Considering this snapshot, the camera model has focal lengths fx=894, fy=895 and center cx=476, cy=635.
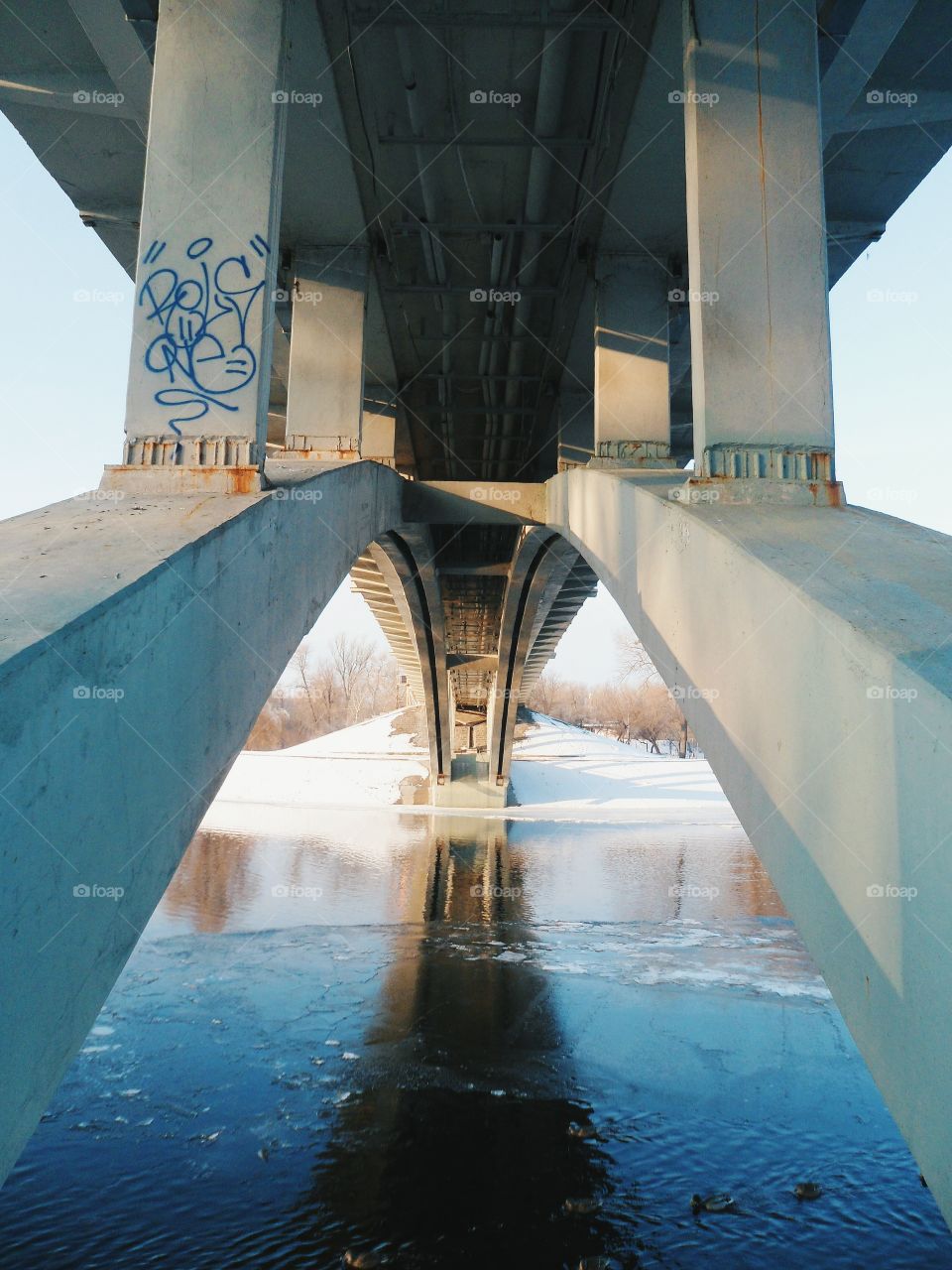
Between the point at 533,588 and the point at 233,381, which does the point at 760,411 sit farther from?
the point at 533,588

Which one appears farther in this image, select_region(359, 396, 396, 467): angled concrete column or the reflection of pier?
select_region(359, 396, 396, 467): angled concrete column

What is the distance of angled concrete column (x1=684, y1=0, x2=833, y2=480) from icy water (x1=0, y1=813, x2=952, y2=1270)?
7.38 m

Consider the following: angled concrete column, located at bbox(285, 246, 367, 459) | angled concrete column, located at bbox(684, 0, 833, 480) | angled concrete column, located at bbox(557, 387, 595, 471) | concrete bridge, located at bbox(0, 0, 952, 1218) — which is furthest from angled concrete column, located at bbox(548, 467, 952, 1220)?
angled concrete column, located at bbox(557, 387, 595, 471)

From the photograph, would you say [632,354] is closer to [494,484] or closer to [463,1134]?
[494,484]

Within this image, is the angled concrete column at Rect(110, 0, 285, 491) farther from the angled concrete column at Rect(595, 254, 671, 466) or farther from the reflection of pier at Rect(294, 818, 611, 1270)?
the reflection of pier at Rect(294, 818, 611, 1270)

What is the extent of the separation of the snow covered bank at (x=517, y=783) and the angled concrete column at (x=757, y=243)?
30.0m

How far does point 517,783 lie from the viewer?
43.8 m

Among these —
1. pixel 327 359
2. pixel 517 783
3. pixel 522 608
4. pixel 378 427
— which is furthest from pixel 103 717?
pixel 517 783

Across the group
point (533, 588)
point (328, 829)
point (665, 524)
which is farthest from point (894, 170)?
point (328, 829)

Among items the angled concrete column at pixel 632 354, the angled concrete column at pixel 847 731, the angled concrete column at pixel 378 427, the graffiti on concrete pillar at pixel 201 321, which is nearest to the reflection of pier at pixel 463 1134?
the angled concrete column at pixel 847 731

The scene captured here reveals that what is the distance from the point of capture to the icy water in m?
8.31

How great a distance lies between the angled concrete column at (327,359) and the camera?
33.0 feet

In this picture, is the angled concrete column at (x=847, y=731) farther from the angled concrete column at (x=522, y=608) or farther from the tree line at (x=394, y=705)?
the tree line at (x=394, y=705)

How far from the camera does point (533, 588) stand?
751 inches
